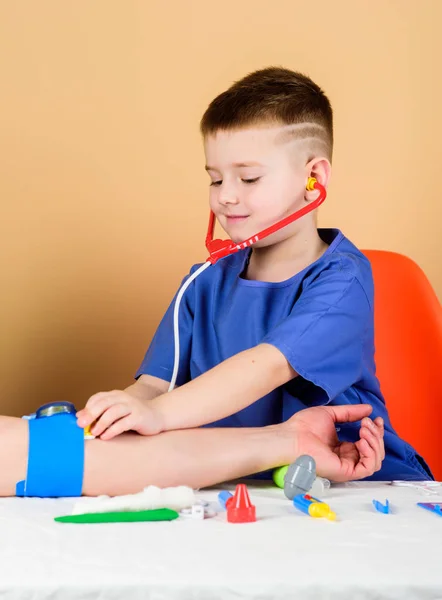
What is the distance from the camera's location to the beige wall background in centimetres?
195

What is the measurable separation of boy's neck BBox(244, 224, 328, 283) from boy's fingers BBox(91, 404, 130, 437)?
508 mm

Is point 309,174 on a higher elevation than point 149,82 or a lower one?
lower

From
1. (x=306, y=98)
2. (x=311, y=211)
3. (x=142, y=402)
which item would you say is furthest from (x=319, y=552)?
(x=306, y=98)

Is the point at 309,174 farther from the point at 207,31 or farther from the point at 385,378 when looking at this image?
the point at 207,31

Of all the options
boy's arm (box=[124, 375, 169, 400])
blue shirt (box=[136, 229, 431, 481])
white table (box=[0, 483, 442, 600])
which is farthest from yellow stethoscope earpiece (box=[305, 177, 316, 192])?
white table (box=[0, 483, 442, 600])

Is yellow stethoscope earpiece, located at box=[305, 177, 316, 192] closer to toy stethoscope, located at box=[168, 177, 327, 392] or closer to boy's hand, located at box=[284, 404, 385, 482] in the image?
toy stethoscope, located at box=[168, 177, 327, 392]

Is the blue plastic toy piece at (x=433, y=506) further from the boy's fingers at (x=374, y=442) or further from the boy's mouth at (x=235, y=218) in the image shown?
the boy's mouth at (x=235, y=218)

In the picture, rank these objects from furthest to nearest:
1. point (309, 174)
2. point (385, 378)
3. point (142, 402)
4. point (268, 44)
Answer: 1. point (268, 44)
2. point (385, 378)
3. point (309, 174)
4. point (142, 402)

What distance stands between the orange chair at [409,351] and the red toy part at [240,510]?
2.43ft

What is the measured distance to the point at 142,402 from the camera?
108 cm

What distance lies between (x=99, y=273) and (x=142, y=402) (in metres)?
0.96

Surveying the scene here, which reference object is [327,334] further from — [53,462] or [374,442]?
[53,462]

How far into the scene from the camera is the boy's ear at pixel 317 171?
4.68 ft

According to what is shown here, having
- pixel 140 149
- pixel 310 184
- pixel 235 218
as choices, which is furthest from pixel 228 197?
pixel 140 149
